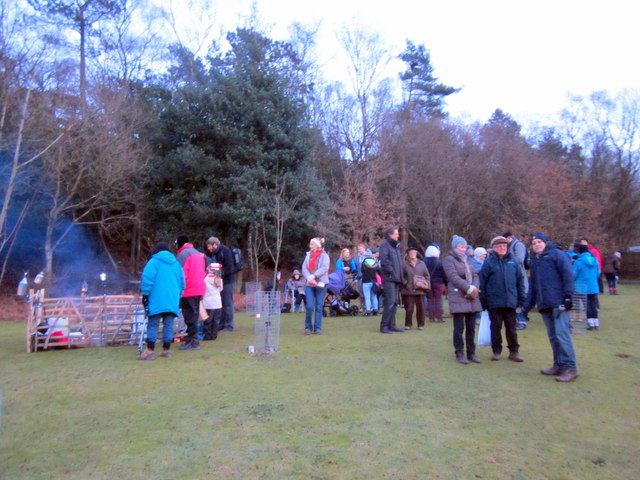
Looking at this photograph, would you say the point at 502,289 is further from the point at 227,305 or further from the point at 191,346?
the point at 227,305

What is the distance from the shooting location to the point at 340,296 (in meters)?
13.9

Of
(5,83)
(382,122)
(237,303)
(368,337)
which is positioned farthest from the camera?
(382,122)

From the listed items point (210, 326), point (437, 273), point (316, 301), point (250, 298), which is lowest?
point (210, 326)

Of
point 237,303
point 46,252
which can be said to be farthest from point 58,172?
point 237,303

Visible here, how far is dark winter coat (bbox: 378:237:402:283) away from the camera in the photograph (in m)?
9.99

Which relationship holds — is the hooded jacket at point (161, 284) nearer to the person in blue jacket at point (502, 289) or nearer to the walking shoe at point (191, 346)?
the walking shoe at point (191, 346)

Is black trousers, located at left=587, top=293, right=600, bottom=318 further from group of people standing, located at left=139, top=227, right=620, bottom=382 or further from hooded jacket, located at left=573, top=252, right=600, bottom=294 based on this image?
hooded jacket, located at left=573, top=252, right=600, bottom=294

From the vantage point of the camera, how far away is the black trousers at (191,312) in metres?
8.40

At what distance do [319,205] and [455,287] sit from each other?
53.4ft

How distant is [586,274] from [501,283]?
439 cm

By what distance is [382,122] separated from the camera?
31688 mm

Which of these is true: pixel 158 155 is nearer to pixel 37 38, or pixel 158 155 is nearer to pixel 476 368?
pixel 37 38

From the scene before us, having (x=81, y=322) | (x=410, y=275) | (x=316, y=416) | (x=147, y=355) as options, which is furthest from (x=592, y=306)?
(x=81, y=322)

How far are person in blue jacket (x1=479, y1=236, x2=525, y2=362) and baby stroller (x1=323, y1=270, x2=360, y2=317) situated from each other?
637cm
